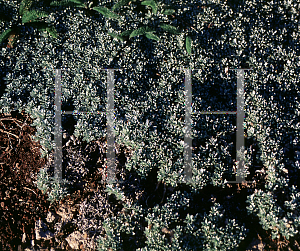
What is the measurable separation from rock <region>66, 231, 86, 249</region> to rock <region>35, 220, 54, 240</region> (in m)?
0.39

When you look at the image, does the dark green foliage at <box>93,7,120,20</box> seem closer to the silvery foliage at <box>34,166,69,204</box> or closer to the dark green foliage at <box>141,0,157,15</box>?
the dark green foliage at <box>141,0,157,15</box>

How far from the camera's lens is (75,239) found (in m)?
5.66

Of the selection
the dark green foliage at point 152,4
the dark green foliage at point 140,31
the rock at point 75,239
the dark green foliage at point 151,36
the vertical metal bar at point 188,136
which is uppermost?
the dark green foliage at point 152,4

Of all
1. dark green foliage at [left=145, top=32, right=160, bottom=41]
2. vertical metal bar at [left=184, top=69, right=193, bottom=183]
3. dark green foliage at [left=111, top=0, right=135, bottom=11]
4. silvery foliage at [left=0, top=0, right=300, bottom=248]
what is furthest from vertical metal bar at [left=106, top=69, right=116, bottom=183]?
dark green foliage at [left=111, top=0, right=135, bottom=11]

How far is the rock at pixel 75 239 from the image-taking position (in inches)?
222

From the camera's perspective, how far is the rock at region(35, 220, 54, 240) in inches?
223

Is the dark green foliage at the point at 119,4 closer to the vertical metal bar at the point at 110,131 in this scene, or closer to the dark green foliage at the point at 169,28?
the dark green foliage at the point at 169,28

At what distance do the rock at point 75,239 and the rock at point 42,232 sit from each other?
0.39m

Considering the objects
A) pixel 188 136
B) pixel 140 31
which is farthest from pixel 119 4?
pixel 188 136

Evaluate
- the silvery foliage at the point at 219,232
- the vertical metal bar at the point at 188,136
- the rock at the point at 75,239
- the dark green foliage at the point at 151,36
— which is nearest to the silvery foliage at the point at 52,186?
the rock at the point at 75,239

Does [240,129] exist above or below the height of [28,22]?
below

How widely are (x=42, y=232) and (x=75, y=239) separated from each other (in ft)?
2.30

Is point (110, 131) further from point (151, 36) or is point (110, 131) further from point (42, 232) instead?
point (151, 36)

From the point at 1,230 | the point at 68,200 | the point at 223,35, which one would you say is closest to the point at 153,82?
the point at 223,35
